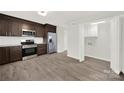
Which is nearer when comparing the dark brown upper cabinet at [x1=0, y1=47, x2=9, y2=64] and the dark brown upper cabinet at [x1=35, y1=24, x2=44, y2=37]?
the dark brown upper cabinet at [x1=0, y1=47, x2=9, y2=64]

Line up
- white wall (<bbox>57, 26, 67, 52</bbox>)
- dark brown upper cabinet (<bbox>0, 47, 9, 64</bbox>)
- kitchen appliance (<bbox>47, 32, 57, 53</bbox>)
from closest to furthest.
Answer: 1. dark brown upper cabinet (<bbox>0, 47, 9, 64</bbox>)
2. kitchen appliance (<bbox>47, 32, 57, 53</bbox>)
3. white wall (<bbox>57, 26, 67, 52</bbox>)

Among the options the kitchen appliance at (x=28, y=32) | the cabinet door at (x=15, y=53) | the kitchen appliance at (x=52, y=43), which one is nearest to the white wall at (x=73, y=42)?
the kitchen appliance at (x=52, y=43)

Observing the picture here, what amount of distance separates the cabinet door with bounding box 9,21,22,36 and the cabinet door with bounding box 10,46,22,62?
655 mm

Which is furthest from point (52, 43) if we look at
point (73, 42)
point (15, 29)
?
point (15, 29)

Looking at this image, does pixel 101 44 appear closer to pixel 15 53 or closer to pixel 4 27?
pixel 15 53

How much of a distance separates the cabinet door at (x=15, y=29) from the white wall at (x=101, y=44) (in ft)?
12.4

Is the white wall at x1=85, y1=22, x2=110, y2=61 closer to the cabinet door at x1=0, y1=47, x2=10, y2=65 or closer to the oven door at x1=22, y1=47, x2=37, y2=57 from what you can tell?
the oven door at x1=22, y1=47, x2=37, y2=57

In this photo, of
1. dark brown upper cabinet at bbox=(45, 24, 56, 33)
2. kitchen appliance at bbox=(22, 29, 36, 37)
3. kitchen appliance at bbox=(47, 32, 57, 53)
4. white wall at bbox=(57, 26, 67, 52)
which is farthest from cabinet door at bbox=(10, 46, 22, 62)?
white wall at bbox=(57, 26, 67, 52)

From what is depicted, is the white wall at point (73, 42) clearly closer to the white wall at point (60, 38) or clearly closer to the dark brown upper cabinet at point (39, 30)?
the white wall at point (60, 38)

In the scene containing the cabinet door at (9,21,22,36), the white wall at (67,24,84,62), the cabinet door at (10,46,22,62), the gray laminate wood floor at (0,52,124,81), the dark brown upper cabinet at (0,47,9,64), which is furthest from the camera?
the white wall at (67,24,84,62)

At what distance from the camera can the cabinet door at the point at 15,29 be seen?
3.94 m

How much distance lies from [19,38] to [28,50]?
31.0 inches

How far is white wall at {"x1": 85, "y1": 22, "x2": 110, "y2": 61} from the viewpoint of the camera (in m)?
4.25
